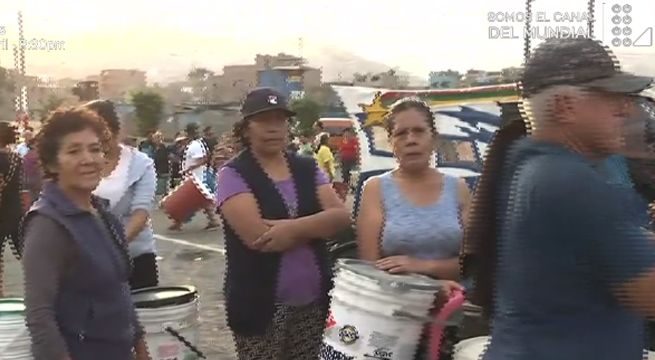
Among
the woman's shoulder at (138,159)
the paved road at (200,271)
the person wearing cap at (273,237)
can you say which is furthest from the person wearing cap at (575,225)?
the paved road at (200,271)

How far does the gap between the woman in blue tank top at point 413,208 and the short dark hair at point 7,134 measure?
5.24 metres

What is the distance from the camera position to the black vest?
337cm

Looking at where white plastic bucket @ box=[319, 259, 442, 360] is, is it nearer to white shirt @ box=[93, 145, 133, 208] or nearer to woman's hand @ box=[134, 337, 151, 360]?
woman's hand @ box=[134, 337, 151, 360]

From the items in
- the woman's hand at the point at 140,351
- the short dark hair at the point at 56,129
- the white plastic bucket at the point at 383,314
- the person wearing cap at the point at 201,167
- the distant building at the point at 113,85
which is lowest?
the person wearing cap at the point at 201,167

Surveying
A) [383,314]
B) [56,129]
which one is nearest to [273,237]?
[383,314]

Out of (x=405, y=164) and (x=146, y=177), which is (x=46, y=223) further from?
(x=146, y=177)

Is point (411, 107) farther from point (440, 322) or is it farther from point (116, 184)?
point (116, 184)

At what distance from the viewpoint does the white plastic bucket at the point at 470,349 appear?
2.38m

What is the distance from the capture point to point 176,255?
34.0 feet

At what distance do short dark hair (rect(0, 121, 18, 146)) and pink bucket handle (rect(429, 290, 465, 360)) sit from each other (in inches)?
233

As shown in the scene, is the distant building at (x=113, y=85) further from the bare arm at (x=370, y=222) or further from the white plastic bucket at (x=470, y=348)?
the white plastic bucket at (x=470, y=348)

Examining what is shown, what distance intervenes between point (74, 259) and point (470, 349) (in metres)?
1.22

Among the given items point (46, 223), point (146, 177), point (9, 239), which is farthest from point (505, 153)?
point (9, 239)

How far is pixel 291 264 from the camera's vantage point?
11.1ft
